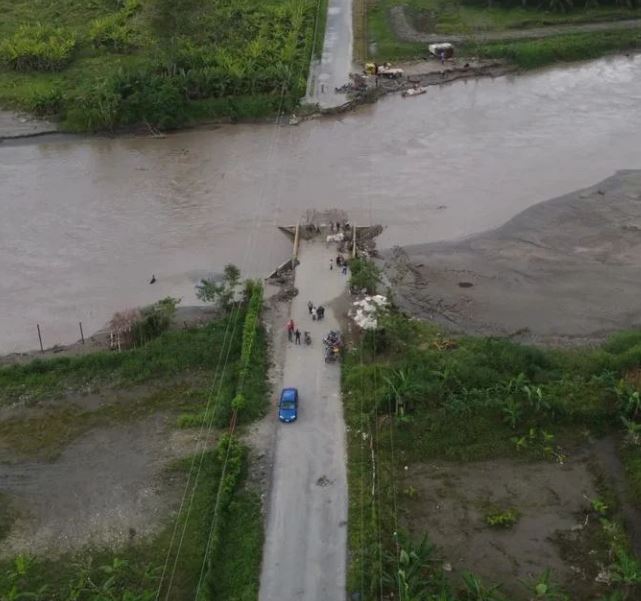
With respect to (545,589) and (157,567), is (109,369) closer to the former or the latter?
(157,567)

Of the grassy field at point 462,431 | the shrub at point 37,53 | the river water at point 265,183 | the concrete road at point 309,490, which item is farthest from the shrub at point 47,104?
the grassy field at point 462,431

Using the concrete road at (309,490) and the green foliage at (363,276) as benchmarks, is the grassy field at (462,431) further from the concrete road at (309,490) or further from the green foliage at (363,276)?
the green foliage at (363,276)

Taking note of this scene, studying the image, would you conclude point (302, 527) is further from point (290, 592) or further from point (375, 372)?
point (375, 372)

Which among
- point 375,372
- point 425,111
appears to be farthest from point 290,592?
point 425,111

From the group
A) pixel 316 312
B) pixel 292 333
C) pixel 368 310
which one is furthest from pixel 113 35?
pixel 368 310

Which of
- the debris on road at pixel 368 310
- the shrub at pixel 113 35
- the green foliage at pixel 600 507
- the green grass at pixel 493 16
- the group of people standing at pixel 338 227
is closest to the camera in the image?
the green foliage at pixel 600 507

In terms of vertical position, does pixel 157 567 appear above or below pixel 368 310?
below
